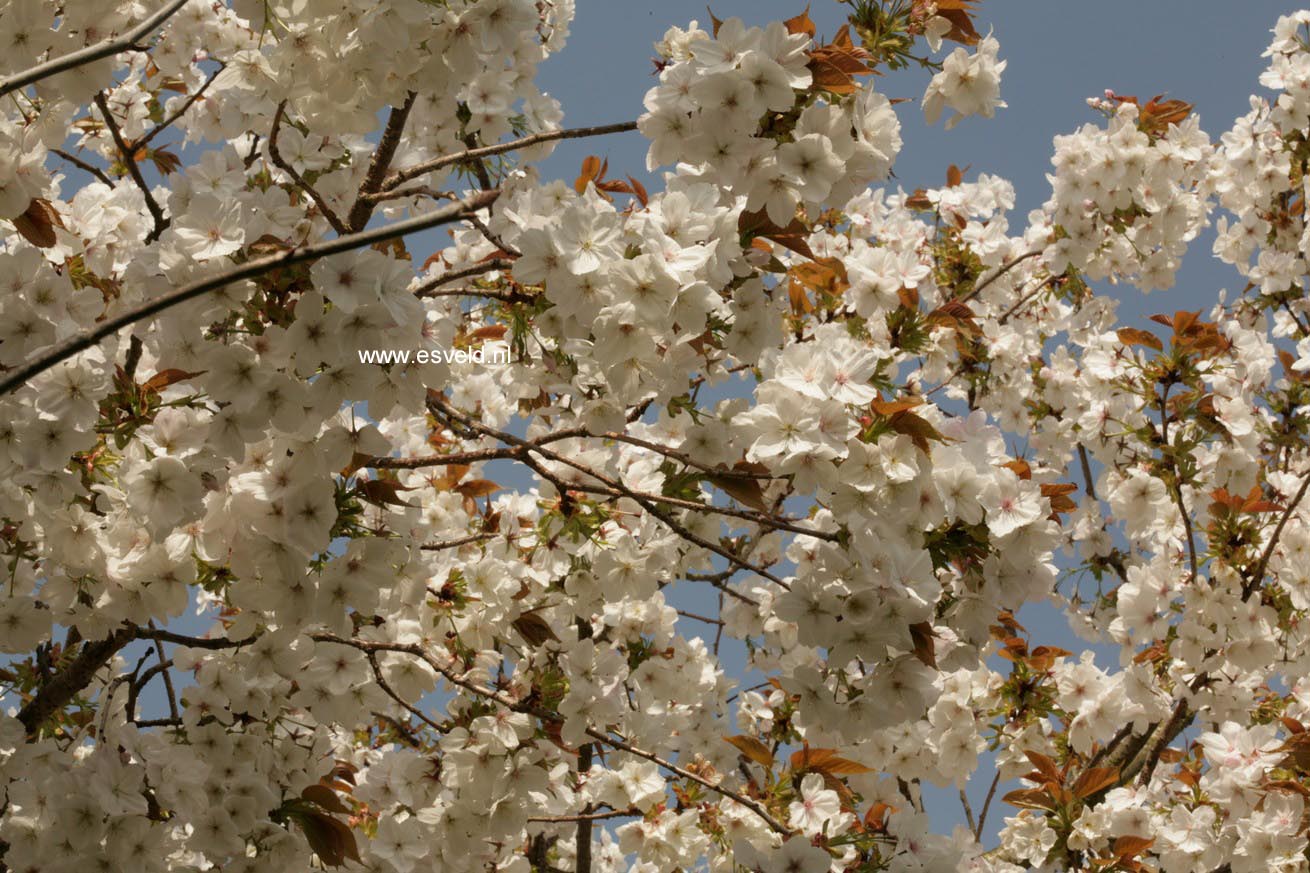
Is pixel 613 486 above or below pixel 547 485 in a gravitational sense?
below

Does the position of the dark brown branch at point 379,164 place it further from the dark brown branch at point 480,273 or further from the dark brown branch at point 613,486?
the dark brown branch at point 613,486

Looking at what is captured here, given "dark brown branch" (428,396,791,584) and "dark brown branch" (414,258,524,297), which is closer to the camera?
"dark brown branch" (428,396,791,584)

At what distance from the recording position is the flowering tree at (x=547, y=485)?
7.74 ft

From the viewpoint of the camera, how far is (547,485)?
11.9 feet

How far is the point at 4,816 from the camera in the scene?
10.1 feet

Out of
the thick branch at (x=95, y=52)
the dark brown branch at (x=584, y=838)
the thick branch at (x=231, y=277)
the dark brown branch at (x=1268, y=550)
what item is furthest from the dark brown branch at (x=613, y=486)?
the dark brown branch at (x=1268, y=550)

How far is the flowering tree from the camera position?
2.36 m

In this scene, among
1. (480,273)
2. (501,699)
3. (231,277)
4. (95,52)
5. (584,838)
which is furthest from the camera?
(584,838)

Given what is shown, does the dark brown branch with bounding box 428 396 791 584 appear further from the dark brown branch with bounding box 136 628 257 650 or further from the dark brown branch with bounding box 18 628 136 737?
the dark brown branch with bounding box 18 628 136 737

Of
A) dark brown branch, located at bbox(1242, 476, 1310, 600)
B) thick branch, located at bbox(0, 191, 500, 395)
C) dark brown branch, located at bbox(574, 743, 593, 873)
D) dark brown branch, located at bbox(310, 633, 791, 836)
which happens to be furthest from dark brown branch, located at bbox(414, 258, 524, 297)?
dark brown branch, located at bbox(1242, 476, 1310, 600)

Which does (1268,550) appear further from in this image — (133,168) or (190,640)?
(133,168)

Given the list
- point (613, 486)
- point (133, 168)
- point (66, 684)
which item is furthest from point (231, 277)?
point (66, 684)

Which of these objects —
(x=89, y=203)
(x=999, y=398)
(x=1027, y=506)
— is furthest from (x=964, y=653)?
(x=999, y=398)

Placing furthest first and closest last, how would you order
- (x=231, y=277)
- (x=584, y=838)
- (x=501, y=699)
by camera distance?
(x=584, y=838), (x=501, y=699), (x=231, y=277)
